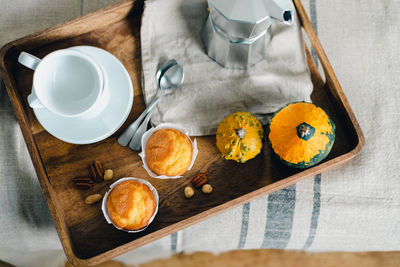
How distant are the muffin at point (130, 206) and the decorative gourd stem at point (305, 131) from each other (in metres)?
0.28

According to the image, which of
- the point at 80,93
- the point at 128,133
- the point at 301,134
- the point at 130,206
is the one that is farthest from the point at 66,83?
the point at 301,134

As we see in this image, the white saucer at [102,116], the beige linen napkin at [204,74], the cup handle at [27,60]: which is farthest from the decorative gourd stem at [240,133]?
the cup handle at [27,60]

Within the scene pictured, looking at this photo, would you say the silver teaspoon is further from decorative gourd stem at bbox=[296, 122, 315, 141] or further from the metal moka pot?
decorative gourd stem at bbox=[296, 122, 315, 141]

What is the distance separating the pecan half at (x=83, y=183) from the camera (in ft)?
2.01

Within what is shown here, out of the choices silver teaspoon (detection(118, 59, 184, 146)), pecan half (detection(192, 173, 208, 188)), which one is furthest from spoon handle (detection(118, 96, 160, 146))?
pecan half (detection(192, 173, 208, 188))

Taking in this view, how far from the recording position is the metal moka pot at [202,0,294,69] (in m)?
0.53

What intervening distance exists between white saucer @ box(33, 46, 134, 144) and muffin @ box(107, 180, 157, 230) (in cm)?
11

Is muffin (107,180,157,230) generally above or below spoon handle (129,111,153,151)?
below

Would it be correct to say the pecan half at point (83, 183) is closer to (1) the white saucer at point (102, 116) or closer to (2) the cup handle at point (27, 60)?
(1) the white saucer at point (102, 116)

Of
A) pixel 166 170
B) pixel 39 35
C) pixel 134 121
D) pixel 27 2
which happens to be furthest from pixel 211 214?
pixel 27 2

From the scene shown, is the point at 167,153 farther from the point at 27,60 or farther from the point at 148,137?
the point at 27,60

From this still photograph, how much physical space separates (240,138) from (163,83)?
19cm

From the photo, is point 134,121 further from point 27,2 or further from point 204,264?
point 204,264

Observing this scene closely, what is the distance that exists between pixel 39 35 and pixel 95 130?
0.21 metres
